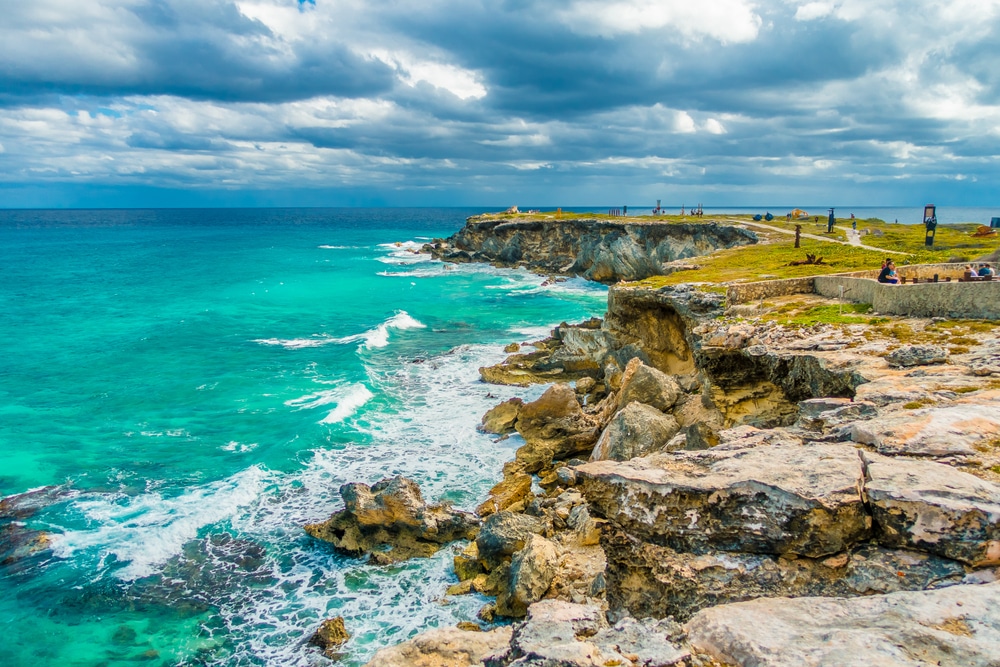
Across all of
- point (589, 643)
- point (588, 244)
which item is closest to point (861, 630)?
point (589, 643)

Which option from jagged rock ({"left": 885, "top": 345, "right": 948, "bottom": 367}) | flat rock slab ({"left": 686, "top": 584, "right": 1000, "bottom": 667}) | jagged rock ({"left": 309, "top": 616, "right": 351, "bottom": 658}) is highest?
jagged rock ({"left": 885, "top": 345, "right": 948, "bottom": 367})

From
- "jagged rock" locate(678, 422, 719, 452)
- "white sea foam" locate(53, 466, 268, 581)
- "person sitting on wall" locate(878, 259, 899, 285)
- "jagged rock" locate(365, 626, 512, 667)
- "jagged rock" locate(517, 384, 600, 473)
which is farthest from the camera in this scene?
"jagged rock" locate(517, 384, 600, 473)

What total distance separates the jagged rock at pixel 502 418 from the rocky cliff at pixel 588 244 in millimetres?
29873

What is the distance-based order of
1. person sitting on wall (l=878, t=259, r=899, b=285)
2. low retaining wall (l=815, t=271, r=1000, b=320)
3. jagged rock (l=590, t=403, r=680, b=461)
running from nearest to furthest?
1. low retaining wall (l=815, t=271, r=1000, b=320)
2. jagged rock (l=590, t=403, r=680, b=461)
3. person sitting on wall (l=878, t=259, r=899, b=285)

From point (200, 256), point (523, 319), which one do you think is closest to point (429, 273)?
point (523, 319)

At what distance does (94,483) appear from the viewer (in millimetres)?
23062

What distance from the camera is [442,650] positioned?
32.0 ft

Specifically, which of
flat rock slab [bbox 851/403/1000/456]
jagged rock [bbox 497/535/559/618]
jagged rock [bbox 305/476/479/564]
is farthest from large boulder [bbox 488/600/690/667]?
jagged rock [bbox 305/476/479/564]

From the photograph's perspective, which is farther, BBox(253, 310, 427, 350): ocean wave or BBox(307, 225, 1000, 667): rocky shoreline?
BBox(253, 310, 427, 350): ocean wave

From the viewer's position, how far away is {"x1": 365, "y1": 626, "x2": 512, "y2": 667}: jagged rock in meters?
9.49

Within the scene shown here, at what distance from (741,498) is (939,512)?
2256 mm

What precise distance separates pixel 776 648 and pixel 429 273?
281ft

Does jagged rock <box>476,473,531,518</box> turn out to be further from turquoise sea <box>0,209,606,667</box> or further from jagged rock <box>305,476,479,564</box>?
jagged rock <box>305,476,479,564</box>

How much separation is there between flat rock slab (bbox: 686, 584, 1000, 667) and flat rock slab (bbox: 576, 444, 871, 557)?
3.90 ft
